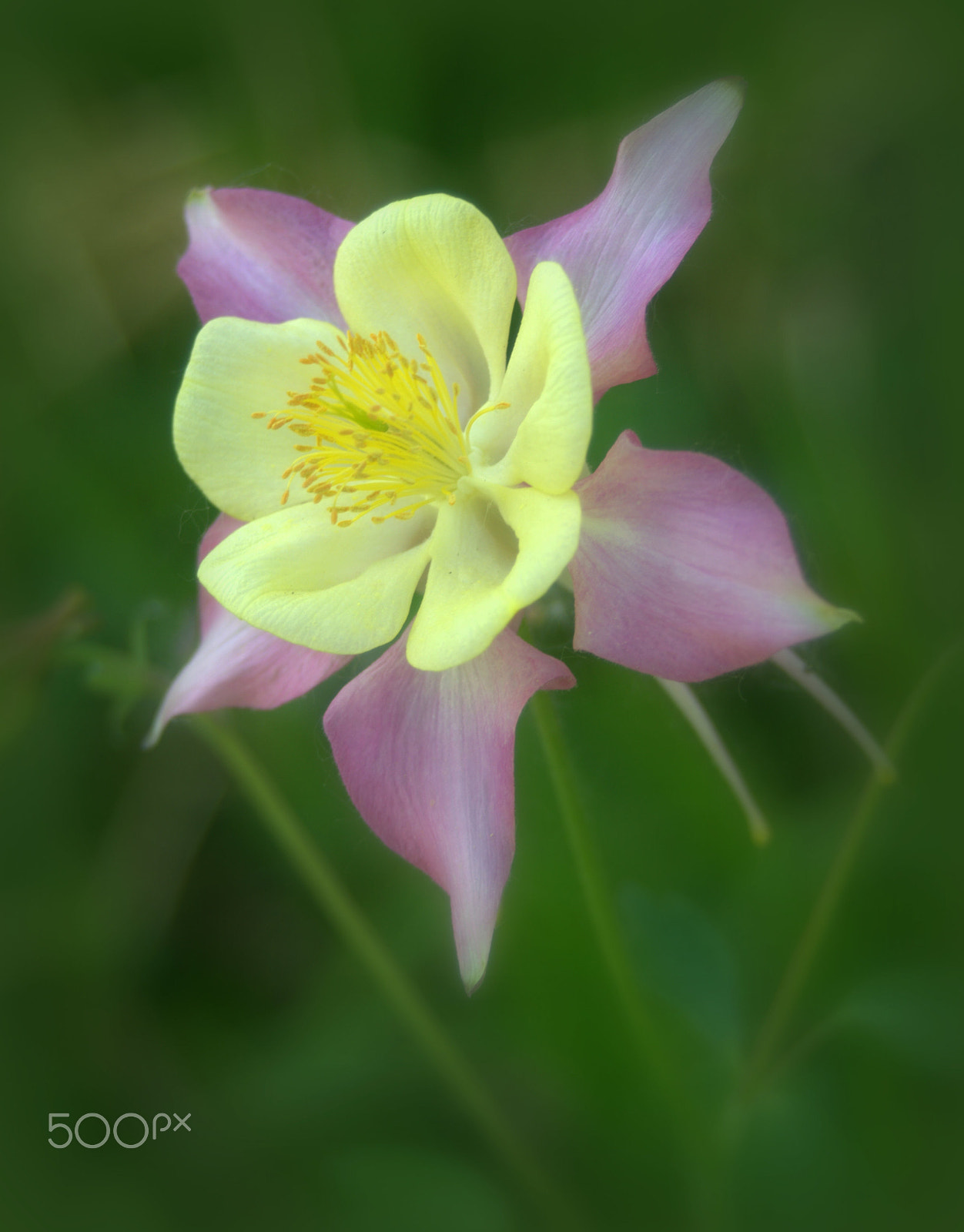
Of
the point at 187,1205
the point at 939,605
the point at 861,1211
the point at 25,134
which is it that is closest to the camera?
the point at 861,1211

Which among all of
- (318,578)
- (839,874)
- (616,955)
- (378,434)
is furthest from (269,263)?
(839,874)

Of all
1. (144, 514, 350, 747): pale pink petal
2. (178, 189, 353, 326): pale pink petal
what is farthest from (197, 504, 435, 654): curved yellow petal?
(178, 189, 353, 326): pale pink petal

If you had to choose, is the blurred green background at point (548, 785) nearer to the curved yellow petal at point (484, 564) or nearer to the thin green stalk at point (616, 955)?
the thin green stalk at point (616, 955)

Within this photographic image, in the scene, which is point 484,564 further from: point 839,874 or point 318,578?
point 839,874

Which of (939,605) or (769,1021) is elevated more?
(939,605)

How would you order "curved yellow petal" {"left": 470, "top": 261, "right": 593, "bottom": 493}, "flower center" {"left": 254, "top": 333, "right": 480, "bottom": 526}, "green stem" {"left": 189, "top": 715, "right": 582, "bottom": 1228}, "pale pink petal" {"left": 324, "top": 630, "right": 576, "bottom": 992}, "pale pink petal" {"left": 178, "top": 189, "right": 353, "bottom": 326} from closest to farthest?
"curved yellow petal" {"left": 470, "top": 261, "right": 593, "bottom": 493}, "pale pink petal" {"left": 324, "top": 630, "right": 576, "bottom": 992}, "flower center" {"left": 254, "top": 333, "right": 480, "bottom": 526}, "pale pink petal" {"left": 178, "top": 189, "right": 353, "bottom": 326}, "green stem" {"left": 189, "top": 715, "right": 582, "bottom": 1228}

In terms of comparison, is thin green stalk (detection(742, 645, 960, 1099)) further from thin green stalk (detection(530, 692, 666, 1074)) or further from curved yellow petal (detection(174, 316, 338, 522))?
curved yellow petal (detection(174, 316, 338, 522))

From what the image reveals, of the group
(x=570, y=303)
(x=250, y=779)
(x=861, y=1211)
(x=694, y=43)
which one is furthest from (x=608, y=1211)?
(x=694, y=43)

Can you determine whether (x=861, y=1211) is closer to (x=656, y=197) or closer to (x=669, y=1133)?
(x=669, y=1133)
